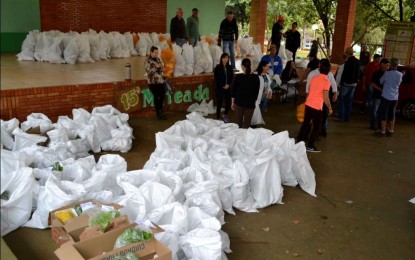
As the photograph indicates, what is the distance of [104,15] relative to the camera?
14844 mm

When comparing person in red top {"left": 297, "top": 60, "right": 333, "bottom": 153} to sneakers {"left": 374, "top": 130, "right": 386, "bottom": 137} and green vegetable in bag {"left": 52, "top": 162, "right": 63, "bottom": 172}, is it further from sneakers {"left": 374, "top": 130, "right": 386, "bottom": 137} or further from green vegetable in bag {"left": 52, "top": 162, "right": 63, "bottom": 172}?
green vegetable in bag {"left": 52, "top": 162, "right": 63, "bottom": 172}

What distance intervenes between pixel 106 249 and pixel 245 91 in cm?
431

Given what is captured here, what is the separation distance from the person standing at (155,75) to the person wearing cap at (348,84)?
3.96m

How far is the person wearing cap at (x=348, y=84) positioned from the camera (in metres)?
8.60

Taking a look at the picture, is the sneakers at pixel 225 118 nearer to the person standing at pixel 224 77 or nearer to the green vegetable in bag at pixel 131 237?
the person standing at pixel 224 77

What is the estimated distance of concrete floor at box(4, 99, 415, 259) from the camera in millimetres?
4090

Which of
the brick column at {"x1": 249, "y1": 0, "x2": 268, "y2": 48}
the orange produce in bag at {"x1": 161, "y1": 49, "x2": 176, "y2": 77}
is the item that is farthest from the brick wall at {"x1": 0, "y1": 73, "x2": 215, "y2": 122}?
the brick column at {"x1": 249, "y1": 0, "x2": 268, "y2": 48}

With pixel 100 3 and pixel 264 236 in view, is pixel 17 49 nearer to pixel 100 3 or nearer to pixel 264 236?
pixel 100 3

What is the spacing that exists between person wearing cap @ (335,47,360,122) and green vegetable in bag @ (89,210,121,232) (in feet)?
22.4

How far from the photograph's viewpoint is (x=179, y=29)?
446 inches

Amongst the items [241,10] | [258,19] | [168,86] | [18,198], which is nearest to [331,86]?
[168,86]

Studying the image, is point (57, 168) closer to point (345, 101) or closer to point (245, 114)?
point (245, 114)

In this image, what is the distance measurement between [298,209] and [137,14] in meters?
12.9

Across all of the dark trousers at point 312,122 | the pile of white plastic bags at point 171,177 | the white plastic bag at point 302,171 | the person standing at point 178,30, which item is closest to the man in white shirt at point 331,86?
the dark trousers at point 312,122
